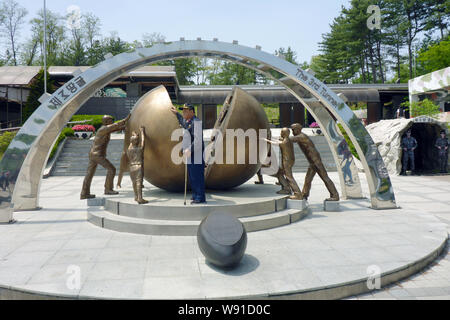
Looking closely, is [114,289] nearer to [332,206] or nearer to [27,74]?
[332,206]

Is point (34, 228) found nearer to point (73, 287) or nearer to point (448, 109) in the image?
point (73, 287)

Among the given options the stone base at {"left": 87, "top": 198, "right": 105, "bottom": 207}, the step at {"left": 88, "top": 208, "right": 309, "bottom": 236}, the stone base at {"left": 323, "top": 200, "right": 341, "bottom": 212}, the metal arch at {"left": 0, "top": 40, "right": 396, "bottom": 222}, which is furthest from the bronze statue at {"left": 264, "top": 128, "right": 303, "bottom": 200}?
the stone base at {"left": 87, "top": 198, "right": 105, "bottom": 207}

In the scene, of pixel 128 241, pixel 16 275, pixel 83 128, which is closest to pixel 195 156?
pixel 128 241

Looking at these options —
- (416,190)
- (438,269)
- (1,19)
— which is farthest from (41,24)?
(438,269)

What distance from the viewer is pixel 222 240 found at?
4.70 meters

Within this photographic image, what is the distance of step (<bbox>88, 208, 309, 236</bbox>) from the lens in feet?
21.2

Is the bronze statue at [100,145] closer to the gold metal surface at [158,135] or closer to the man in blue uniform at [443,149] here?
the gold metal surface at [158,135]

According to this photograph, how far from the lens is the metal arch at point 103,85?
7.60 meters

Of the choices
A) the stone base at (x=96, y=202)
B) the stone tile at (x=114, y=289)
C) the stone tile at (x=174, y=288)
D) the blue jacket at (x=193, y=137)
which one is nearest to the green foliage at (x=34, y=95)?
the stone base at (x=96, y=202)

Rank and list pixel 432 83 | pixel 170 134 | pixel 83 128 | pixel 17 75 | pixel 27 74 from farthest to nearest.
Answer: pixel 432 83
pixel 27 74
pixel 17 75
pixel 83 128
pixel 170 134

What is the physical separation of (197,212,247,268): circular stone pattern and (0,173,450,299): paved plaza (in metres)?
0.19

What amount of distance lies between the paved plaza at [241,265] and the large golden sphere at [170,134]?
5.58ft

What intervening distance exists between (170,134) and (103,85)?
8.19ft

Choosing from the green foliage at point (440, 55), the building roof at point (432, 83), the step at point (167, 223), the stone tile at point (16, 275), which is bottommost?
the stone tile at point (16, 275)
